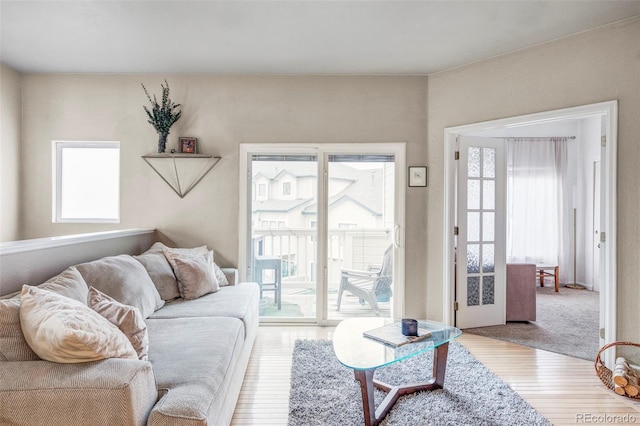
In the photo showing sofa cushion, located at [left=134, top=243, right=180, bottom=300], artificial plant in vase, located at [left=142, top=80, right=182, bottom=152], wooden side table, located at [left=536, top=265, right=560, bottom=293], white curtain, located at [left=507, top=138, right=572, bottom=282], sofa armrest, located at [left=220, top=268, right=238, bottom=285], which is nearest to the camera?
sofa cushion, located at [left=134, top=243, right=180, bottom=300]

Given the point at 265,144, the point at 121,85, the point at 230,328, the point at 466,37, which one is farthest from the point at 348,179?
the point at 121,85

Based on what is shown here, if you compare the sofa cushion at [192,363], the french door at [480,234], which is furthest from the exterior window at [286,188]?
the french door at [480,234]

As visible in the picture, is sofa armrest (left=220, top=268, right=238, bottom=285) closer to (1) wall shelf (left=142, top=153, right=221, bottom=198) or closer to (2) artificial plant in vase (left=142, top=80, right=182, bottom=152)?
(1) wall shelf (left=142, top=153, right=221, bottom=198)

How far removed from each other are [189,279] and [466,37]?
9.88ft

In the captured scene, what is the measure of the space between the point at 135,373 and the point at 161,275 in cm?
166

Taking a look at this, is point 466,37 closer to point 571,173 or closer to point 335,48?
point 335,48

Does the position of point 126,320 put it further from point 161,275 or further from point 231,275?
point 231,275

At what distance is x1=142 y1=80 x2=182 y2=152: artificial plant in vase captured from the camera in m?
3.52

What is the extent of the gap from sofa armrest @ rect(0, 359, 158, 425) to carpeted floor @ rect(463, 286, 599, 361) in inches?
127

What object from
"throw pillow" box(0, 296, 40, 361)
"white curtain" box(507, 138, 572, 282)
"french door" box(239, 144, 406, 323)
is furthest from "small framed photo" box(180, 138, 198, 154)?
"white curtain" box(507, 138, 572, 282)

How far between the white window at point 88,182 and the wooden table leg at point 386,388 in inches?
124

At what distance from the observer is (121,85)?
12.1 feet

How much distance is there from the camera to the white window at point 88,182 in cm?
377

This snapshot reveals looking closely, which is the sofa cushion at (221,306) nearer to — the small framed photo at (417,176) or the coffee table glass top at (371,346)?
the coffee table glass top at (371,346)
